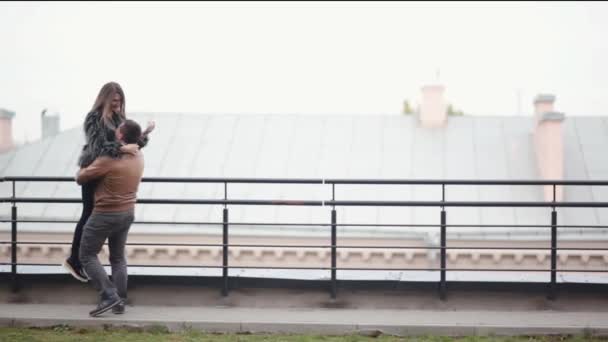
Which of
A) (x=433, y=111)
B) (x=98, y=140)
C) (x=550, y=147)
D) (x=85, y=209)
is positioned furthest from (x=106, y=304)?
(x=433, y=111)

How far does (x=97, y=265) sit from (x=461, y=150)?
88.4 feet

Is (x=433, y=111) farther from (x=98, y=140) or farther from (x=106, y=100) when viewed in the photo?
(x=98, y=140)

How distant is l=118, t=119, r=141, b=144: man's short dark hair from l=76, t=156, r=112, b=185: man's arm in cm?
25

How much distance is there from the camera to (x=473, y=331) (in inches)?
253

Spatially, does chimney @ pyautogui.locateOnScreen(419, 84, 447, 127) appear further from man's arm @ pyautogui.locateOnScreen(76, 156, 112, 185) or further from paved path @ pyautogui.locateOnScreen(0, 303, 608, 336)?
man's arm @ pyautogui.locateOnScreen(76, 156, 112, 185)

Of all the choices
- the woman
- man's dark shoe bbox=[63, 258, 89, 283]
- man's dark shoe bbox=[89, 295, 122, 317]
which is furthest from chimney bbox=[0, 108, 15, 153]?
man's dark shoe bbox=[89, 295, 122, 317]

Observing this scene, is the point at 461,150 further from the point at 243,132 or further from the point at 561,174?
the point at 243,132

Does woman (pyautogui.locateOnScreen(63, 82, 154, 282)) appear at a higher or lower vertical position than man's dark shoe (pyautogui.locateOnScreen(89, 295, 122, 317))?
higher

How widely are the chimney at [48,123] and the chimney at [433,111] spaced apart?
68.2ft

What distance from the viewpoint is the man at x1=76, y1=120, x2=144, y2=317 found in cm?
651

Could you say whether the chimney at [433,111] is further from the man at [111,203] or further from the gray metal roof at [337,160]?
the man at [111,203]

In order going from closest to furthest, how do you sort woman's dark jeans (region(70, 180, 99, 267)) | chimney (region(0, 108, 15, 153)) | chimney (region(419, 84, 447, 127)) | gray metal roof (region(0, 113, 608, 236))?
1. woman's dark jeans (region(70, 180, 99, 267))
2. gray metal roof (region(0, 113, 608, 236))
3. chimney (region(419, 84, 447, 127))
4. chimney (region(0, 108, 15, 153))

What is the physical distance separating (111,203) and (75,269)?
834mm

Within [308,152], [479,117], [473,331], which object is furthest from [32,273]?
[479,117]
